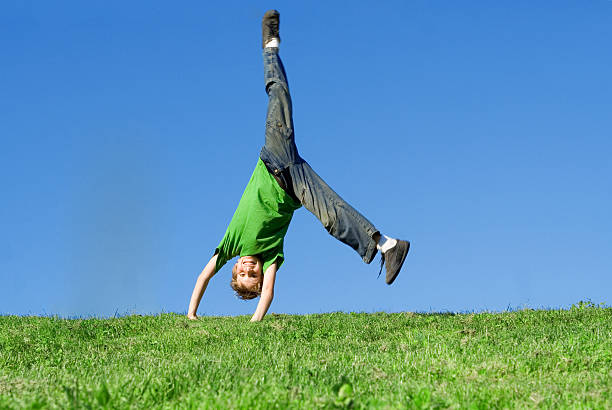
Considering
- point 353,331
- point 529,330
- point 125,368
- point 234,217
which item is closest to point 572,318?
point 529,330

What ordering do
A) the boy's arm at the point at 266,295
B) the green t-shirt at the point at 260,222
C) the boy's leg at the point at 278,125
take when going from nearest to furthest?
the boy's leg at the point at 278,125 < the green t-shirt at the point at 260,222 < the boy's arm at the point at 266,295

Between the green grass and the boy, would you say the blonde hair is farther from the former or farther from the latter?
the green grass

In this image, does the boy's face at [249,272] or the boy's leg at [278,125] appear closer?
the boy's leg at [278,125]

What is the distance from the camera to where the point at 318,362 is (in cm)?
729

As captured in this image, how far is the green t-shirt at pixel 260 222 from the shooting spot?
11594 mm

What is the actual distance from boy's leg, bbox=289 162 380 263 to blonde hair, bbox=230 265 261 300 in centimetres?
239

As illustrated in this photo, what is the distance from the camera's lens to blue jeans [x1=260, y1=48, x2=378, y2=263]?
10648mm

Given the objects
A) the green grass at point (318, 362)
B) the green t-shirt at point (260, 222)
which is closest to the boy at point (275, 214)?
the green t-shirt at point (260, 222)

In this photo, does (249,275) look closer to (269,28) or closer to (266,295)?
(266,295)

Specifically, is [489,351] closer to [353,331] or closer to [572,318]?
[353,331]

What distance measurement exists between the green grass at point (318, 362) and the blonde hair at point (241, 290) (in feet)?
2.97

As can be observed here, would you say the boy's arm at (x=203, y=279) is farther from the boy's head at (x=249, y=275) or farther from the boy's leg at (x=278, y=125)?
the boy's leg at (x=278, y=125)

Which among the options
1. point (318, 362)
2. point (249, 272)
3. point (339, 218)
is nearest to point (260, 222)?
point (249, 272)

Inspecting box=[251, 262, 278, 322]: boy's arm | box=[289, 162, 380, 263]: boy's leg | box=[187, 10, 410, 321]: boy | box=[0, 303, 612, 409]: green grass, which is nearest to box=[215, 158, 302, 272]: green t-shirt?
box=[187, 10, 410, 321]: boy
